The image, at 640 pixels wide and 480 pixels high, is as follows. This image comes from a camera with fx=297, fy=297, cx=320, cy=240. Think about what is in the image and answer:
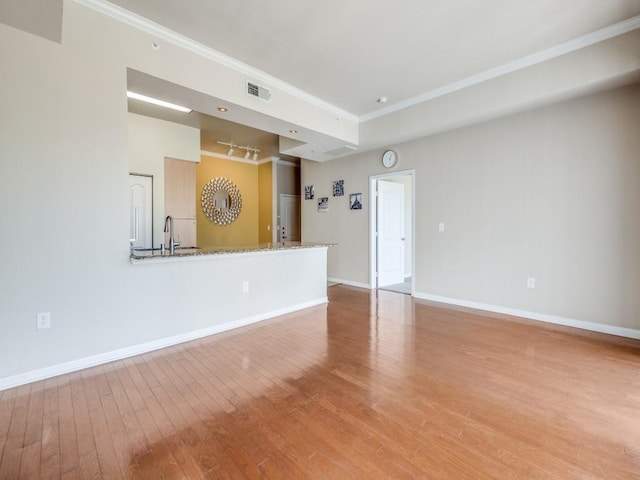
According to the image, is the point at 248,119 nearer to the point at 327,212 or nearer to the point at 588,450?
the point at 327,212

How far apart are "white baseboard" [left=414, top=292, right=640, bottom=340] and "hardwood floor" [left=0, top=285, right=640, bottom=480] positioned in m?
0.30

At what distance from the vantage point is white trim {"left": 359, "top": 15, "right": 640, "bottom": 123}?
276 cm

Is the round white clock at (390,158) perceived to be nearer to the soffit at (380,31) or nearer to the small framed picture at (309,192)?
the soffit at (380,31)

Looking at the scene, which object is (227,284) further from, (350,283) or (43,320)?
(350,283)

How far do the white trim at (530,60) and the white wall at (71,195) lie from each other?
3017 mm

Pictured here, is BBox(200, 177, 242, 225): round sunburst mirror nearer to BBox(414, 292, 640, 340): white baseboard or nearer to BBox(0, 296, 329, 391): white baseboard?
BBox(0, 296, 329, 391): white baseboard

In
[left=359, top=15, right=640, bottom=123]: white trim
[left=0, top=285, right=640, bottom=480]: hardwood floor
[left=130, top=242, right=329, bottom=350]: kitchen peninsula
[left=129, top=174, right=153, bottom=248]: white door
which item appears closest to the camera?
[left=0, top=285, right=640, bottom=480]: hardwood floor

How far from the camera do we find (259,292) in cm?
377

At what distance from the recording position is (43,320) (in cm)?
233

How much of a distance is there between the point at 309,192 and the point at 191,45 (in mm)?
3975

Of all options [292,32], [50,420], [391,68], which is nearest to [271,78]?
[292,32]

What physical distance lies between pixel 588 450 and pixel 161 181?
19.0ft

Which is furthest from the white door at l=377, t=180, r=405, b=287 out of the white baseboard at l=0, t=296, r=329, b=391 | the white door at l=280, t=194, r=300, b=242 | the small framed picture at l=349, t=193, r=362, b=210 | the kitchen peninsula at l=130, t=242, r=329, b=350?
the white door at l=280, t=194, r=300, b=242

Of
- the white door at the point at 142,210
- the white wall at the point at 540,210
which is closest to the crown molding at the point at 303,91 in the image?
the white wall at the point at 540,210
